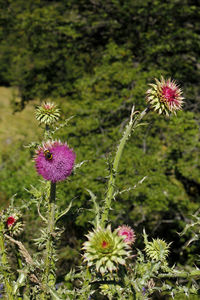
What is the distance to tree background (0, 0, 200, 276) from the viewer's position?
253 inches

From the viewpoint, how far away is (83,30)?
972 cm

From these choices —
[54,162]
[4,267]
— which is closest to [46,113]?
[54,162]

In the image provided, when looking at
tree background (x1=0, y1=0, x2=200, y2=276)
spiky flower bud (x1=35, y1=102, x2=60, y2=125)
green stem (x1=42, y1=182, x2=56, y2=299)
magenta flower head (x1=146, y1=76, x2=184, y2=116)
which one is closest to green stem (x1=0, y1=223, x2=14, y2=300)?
green stem (x1=42, y1=182, x2=56, y2=299)

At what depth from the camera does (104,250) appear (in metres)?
1.84

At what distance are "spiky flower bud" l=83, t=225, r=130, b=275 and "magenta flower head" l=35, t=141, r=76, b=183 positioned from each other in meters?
0.53

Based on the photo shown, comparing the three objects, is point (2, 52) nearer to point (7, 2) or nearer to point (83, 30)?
point (7, 2)

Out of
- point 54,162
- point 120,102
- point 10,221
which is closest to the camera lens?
point 54,162

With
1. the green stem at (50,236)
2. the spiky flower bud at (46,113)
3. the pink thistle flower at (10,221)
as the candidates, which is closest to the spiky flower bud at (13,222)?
the pink thistle flower at (10,221)

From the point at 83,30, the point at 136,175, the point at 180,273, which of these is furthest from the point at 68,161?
the point at 83,30

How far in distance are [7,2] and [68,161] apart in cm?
1307

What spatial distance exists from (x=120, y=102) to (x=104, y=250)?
580 cm

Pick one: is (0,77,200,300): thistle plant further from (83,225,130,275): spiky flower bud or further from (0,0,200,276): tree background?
(0,0,200,276): tree background

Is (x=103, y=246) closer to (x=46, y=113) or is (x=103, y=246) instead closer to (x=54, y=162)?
(x=54, y=162)

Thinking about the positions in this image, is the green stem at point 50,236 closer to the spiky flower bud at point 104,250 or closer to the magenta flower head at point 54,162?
the magenta flower head at point 54,162
